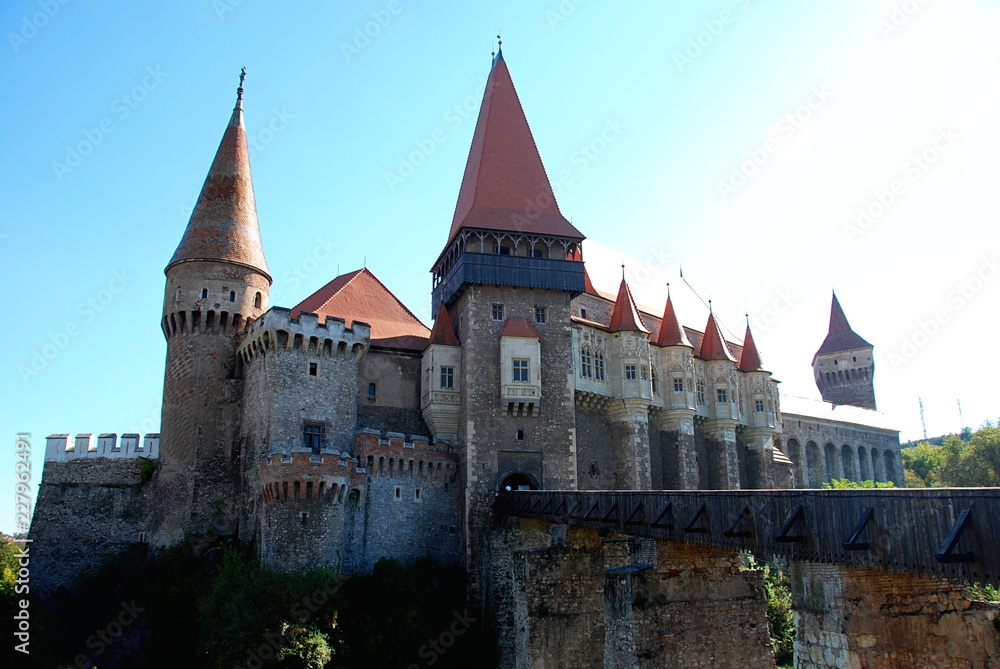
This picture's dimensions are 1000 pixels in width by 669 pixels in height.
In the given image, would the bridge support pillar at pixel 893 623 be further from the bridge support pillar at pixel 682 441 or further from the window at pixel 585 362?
the bridge support pillar at pixel 682 441

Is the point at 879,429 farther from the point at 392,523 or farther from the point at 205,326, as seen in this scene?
the point at 205,326

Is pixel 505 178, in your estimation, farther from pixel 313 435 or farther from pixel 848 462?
pixel 848 462

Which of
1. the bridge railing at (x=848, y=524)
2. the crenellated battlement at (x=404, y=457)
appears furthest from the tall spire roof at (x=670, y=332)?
the bridge railing at (x=848, y=524)

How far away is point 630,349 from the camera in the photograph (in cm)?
3556

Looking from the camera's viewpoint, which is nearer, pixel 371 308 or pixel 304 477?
pixel 304 477

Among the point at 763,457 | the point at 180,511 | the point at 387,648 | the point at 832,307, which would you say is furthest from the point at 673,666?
the point at 832,307

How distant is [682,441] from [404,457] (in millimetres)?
14386

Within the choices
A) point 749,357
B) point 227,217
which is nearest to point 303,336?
point 227,217

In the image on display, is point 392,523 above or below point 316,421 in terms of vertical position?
below

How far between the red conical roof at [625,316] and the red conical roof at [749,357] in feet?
34.8

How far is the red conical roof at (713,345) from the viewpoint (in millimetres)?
41219

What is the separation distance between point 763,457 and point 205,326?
2928 cm

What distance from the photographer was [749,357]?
44.5 meters

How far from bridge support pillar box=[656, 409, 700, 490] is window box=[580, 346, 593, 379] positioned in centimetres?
525
